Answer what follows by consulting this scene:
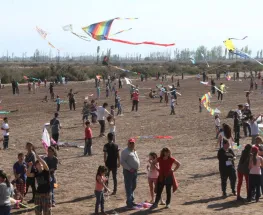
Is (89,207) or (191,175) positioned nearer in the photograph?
(89,207)

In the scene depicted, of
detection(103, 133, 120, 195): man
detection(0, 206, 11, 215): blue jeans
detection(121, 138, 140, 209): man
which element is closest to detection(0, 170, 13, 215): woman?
detection(0, 206, 11, 215): blue jeans

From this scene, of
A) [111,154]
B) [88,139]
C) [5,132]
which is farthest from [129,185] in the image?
[5,132]

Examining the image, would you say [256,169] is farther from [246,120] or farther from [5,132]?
[5,132]

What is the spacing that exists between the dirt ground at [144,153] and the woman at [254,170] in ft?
1.08

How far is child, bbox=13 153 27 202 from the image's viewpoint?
10.4 m

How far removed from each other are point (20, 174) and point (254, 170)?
4482 millimetres

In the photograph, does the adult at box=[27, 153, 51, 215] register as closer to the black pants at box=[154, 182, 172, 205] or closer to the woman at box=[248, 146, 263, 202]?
the black pants at box=[154, 182, 172, 205]

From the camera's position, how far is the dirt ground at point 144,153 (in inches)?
404

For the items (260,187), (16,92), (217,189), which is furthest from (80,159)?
(16,92)

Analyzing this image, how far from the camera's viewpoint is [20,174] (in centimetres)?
1041

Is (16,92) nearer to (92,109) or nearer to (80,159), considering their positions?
(92,109)

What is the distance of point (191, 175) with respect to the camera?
42.7ft

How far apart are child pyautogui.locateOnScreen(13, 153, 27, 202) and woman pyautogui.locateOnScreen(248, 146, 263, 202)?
4.35 m

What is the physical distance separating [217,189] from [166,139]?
8058mm
